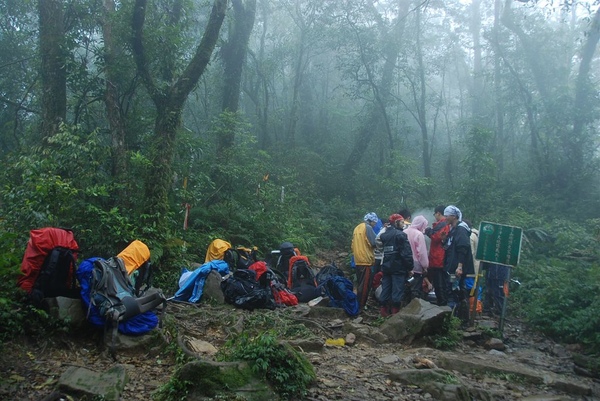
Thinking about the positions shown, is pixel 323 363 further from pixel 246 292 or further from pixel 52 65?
pixel 52 65

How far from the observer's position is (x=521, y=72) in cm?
2295

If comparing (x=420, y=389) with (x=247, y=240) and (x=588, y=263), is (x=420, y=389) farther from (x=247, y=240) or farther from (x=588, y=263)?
(x=588, y=263)

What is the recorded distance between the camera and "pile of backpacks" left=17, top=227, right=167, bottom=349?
226 inches

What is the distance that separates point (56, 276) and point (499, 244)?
6230mm

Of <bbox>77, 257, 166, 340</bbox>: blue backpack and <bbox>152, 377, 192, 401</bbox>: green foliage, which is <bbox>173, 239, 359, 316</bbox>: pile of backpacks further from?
<bbox>152, 377, 192, 401</bbox>: green foliage

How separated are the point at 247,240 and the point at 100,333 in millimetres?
6498

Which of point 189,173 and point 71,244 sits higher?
point 189,173

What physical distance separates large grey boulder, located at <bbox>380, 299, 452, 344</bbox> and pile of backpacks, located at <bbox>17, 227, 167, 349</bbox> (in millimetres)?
3289

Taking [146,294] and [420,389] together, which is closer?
[420,389]

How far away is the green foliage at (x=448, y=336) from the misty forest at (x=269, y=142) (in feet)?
6.70

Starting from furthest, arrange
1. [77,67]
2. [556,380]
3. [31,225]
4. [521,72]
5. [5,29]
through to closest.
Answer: [521,72]
[5,29]
[77,67]
[31,225]
[556,380]

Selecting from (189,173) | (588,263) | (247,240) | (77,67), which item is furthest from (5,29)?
(588,263)

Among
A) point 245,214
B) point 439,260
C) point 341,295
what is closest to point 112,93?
point 245,214

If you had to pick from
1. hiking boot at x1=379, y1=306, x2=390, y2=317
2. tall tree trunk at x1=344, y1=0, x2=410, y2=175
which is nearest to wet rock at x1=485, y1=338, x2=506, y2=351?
hiking boot at x1=379, y1=306, x2=390, y2=317
